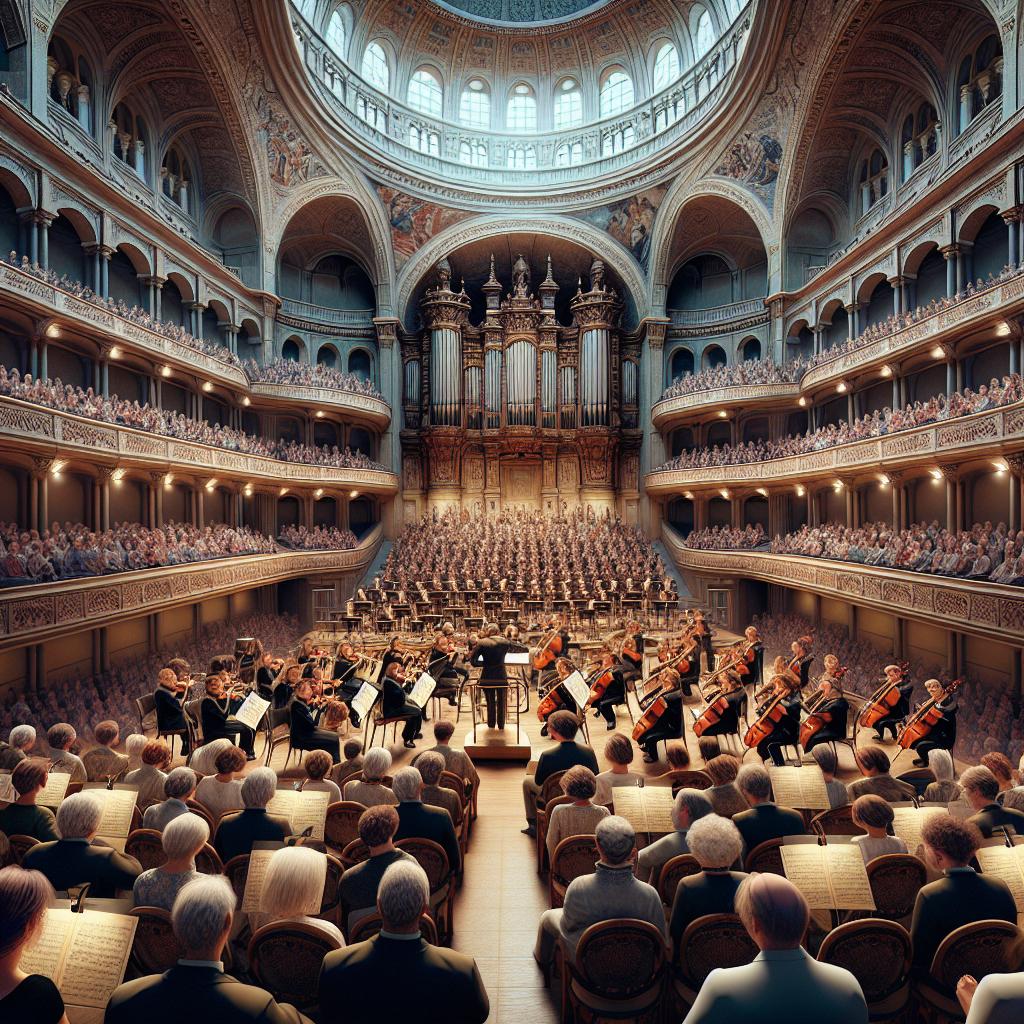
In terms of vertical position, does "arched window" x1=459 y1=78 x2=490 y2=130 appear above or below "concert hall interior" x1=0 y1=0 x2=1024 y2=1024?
above

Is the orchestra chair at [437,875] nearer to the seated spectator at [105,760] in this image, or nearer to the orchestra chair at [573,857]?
the orchestra chair at [573,857]

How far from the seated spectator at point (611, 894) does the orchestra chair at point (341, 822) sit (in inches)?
75.2

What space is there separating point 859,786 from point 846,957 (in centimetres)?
241

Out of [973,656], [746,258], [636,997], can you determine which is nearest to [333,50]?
[746,258]

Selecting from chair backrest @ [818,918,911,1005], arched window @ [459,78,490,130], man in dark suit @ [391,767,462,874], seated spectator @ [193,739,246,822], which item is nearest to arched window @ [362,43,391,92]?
arched window @ [459,78,490,130]

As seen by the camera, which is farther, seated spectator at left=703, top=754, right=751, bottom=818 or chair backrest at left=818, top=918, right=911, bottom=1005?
seated spectator at left=703, top=754, right=751, bottom=818

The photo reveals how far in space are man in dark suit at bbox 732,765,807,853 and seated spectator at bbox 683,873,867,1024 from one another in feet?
7.46

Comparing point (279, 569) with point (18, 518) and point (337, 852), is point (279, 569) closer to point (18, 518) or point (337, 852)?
point (18, 518)

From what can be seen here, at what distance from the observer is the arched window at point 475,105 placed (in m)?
26.4

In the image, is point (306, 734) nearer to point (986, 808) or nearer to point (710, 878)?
point (710, 878)

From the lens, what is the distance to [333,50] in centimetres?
2209

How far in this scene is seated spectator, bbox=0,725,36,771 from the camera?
5.19 metres

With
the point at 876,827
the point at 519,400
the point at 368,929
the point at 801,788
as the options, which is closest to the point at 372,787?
the point at 368,929

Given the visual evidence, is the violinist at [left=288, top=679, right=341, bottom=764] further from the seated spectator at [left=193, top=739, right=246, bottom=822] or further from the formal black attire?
the seated spectator at [left=193, top=739, right=246, bottom=822]
